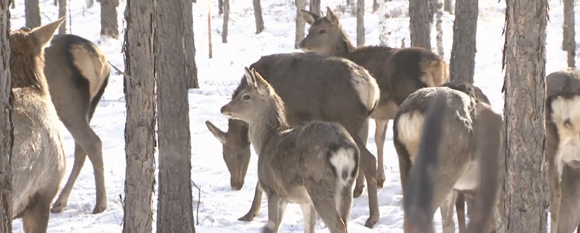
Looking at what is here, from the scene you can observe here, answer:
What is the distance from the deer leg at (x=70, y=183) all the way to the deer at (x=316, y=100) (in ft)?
5.43

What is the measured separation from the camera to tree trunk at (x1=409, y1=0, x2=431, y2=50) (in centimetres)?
1488

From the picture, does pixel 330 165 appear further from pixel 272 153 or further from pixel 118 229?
pixel 118 229

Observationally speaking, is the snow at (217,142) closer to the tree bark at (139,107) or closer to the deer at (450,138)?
the tree bark at (139,107)

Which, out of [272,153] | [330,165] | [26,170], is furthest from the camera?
[272,153]

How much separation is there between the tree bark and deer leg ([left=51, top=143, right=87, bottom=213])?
14.5 feet

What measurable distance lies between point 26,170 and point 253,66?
5416mm

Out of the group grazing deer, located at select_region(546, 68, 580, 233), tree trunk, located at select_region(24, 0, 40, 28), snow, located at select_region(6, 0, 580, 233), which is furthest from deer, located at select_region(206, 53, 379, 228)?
tree trunk, located at select_region(24, 0, 40, 28)

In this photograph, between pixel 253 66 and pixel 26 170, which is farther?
pixel 253 66

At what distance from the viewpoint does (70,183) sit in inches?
423

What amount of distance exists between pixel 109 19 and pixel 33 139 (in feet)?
78.0

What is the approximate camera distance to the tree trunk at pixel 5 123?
3.90 metres

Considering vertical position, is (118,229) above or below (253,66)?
below

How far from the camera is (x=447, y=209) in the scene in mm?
8148

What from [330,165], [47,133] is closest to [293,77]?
[330,165]
